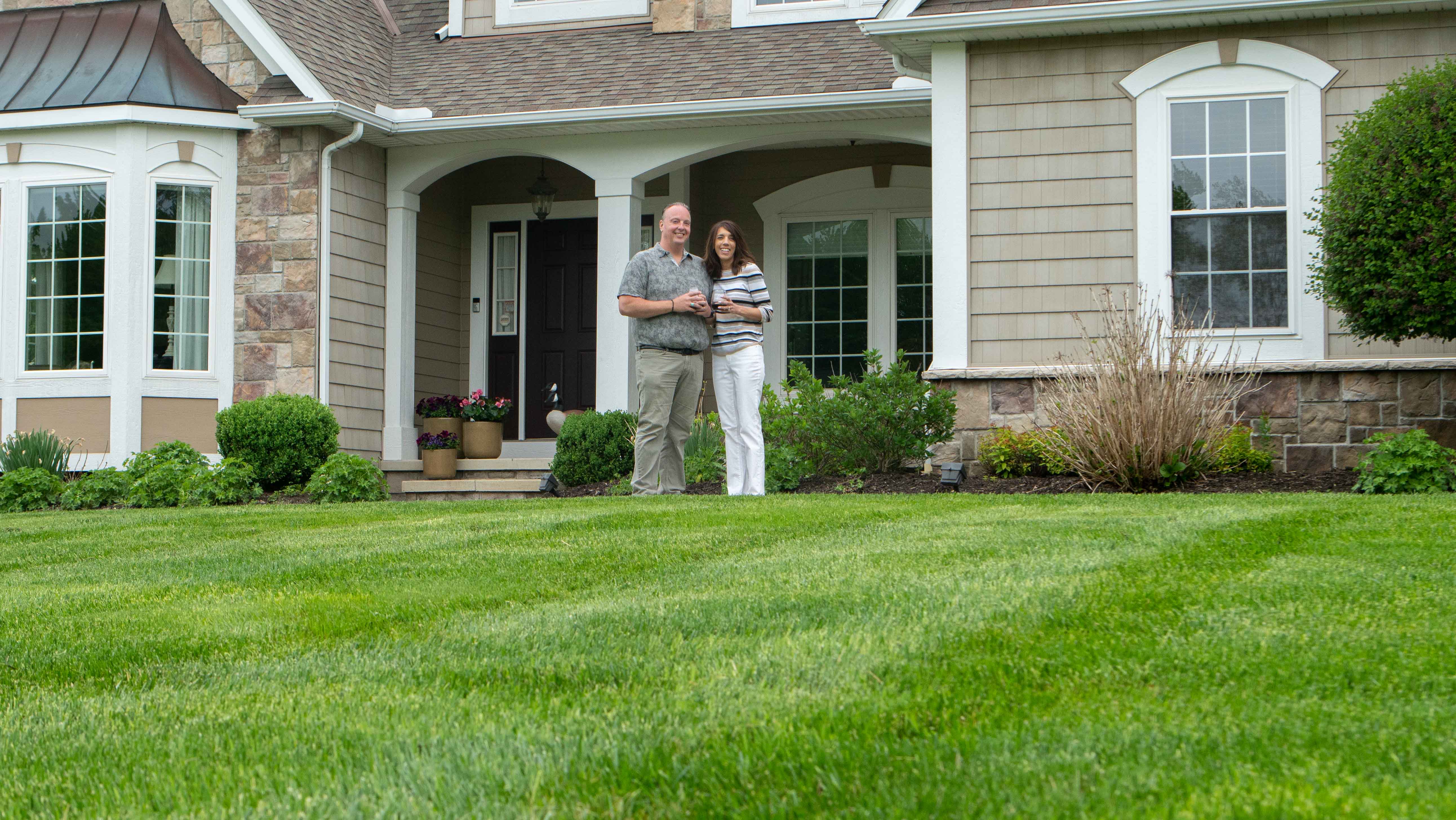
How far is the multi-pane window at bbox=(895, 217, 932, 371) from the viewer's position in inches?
458

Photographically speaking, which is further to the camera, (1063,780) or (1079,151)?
(1079,151)

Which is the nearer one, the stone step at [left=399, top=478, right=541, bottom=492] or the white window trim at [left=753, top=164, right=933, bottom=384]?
the stone step at [left=399, top=478, right=541, bottom=492]

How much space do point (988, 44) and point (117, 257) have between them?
6476mm

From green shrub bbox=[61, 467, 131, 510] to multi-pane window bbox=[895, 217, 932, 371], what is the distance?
6.10m

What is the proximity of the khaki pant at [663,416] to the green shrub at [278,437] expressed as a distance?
10.2 feet

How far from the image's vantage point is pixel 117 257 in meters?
10.2

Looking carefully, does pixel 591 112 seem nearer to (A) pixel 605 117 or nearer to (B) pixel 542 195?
(A) pixel 605 117

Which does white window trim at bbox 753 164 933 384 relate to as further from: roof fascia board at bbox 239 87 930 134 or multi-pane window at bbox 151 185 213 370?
multi-pane window at bbox 151 185 213 370

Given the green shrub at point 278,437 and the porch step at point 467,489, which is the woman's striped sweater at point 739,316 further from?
the green shrub at point 278,437

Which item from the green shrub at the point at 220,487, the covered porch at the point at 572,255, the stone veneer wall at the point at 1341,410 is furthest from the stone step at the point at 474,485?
the stone veneer wall at the point at 1341,410

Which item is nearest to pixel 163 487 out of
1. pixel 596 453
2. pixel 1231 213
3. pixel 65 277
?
pixel 65 277

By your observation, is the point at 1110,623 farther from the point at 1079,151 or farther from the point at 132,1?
the point at 132,1

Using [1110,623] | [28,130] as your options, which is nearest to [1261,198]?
[1110,623]

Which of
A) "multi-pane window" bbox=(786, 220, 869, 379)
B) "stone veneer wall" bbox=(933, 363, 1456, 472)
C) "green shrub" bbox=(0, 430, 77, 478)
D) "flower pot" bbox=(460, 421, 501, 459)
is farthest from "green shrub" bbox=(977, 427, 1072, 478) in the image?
"green shrub" bbox=(0, 430, 77, 478)
